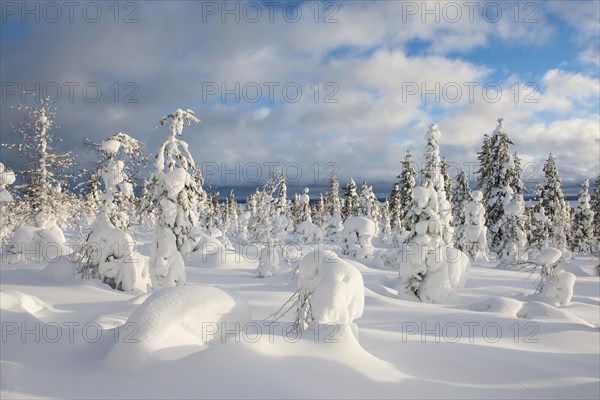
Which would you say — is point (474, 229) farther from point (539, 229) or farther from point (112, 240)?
point (112, 240)

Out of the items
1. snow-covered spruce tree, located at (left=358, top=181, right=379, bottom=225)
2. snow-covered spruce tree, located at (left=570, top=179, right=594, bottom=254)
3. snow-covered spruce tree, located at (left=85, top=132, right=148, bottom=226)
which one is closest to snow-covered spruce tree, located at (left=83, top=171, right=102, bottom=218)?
snow-covered spruce tree, located at (left=85, top=132, right=148, bottom=226)

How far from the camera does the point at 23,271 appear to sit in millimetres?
13078

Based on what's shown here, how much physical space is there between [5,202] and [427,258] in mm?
20119

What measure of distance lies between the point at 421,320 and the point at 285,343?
6.15m

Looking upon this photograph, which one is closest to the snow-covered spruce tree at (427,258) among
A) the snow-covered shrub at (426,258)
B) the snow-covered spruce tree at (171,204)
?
the snow-covered shrub at (426,258)

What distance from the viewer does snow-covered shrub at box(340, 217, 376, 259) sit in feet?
114

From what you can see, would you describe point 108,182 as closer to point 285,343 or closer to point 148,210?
point 148,210

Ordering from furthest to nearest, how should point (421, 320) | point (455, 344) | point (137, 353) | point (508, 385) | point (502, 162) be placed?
point (502, 162) < point (421, 320) < point (455, 344) < point (508, 385) < point (137, 353)

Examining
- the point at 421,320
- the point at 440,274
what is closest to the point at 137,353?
the point at 421,320

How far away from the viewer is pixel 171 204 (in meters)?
13.1

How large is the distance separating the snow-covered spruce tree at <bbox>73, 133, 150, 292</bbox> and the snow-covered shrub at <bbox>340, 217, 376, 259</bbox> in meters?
24.0

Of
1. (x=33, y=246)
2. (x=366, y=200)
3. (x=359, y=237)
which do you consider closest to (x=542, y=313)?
(x=33, y=246)

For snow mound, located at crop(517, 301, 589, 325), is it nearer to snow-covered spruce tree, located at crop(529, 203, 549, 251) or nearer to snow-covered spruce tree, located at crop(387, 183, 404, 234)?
snow-covered spruce tree, located at crop(529, 203, 549, 251)

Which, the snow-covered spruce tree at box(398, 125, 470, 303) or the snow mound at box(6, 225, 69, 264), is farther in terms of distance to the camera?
the snow mound at box(6, 225, 69, 264)
